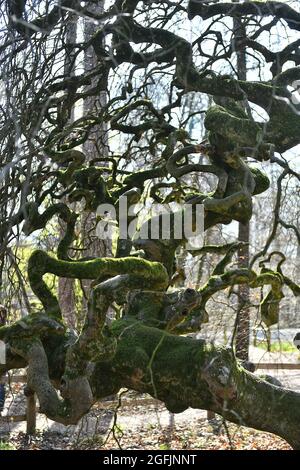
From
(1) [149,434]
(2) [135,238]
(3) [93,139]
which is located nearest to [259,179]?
(2) [135,238]

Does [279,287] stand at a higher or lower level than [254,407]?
higher

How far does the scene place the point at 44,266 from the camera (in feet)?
15.0

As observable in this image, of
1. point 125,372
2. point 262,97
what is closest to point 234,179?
point 262,97

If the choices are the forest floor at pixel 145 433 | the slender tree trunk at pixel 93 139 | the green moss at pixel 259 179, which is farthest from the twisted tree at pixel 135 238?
the forest floor at pixel 145 433

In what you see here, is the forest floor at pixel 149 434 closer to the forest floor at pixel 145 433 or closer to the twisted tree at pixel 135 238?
the forest floor at pixel 145 433

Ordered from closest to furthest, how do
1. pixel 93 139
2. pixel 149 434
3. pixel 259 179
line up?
pixel 259 179, pixel 93 139, pixel 149 434

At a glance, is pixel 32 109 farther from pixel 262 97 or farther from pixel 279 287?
pixel 279 287

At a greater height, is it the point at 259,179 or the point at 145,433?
the point at 259,179

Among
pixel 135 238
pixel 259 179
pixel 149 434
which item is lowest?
pixel 149 434

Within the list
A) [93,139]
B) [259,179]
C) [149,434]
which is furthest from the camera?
[149,434]

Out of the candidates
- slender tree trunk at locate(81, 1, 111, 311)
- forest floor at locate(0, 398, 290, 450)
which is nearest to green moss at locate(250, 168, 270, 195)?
slender tree trunk at locate(81, 1, 111, 311)

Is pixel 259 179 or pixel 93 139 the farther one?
pixel 93 139

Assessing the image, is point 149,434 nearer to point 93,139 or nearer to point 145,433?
point 145,433

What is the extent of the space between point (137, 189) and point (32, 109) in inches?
47.3
